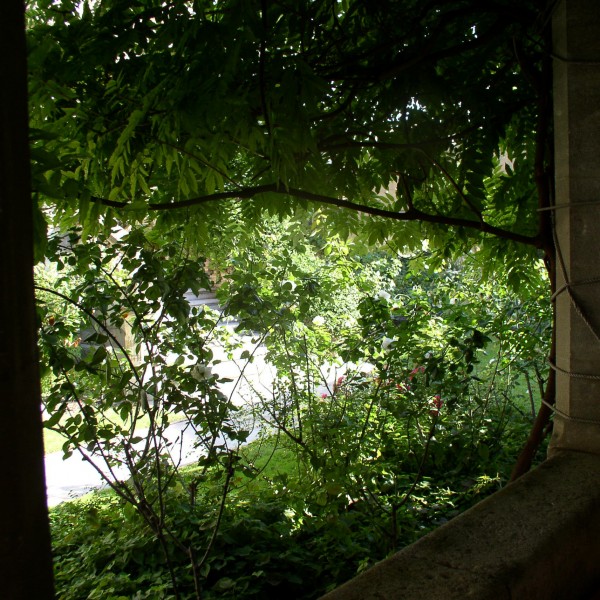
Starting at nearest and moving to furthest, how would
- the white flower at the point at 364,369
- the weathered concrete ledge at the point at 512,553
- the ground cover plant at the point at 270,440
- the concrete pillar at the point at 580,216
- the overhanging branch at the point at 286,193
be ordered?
the weathered concrete ledge at the point at 512,553, the concrete pillar at the point at 580,216, the overhanging branch at the point at 286,193, the ground cover plant at the point at 270,440, the white flower at the point at 364,369

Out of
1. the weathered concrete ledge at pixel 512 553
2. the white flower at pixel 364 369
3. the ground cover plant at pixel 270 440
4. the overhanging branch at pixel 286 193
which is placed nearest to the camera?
the weathered concrete ledge at pixel 512 553

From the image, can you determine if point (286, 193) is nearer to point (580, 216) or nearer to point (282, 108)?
point (282, 108)

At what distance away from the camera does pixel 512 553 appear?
1333 mm

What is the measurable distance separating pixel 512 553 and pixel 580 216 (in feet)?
3.33

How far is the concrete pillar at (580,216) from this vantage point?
179 cm

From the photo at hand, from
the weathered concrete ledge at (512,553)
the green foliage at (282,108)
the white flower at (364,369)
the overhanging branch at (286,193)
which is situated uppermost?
the green foliage at (282,108)

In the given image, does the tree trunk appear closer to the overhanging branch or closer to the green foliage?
the green foliage

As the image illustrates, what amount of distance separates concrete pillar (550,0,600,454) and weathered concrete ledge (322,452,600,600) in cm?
18

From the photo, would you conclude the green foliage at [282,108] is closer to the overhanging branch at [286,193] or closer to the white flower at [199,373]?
the overhanging branch at [286,193]

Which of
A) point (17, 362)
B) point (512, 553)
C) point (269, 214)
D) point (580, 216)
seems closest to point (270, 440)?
point (269, 214)

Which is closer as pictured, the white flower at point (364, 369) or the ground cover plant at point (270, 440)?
the ground cover plant at point (270, 440)

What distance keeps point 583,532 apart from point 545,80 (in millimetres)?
1626

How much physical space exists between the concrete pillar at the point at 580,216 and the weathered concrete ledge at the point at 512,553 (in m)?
0.18

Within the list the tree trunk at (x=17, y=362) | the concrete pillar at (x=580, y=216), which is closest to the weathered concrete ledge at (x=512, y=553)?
the concrete pillar at (x=580, y=216)
